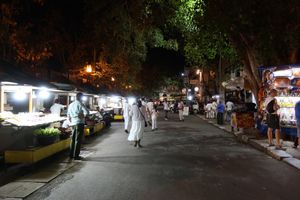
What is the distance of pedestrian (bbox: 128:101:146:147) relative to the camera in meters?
14.7

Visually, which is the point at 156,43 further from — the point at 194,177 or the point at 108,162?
the point at 194,177

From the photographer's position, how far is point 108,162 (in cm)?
1100

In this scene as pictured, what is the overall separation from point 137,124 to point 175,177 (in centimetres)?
629

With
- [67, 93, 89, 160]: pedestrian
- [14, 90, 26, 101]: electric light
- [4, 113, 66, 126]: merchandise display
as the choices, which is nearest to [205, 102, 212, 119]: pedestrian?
[14, 90, 26, 101]: electric light

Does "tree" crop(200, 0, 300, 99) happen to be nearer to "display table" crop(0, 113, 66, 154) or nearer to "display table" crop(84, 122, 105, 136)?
"display table" crop(84, 122, 105, 136)

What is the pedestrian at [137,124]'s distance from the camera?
14.7m

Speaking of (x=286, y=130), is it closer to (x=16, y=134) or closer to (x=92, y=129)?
(x=92, y=129)

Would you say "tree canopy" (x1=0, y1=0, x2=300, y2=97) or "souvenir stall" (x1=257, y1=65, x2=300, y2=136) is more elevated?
"tree canopy" (x1=0, y1=0, x2=300, y2=97)

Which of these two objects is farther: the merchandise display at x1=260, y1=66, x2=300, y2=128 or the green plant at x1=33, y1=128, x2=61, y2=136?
the merchandise display at x1=260, y1=66, x2=300, y2=128

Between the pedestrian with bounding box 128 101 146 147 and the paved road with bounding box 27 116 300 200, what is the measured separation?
3.01 ft

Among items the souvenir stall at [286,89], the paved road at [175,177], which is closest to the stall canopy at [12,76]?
the paved road at [175,177]

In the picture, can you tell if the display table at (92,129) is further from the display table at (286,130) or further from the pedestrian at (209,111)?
the pedestrian at (209,111)

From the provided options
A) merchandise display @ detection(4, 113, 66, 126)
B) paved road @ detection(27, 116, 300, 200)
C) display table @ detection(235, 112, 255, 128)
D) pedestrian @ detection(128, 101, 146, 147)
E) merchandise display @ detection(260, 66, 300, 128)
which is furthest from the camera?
display table @ detection(235, 112, 255, 128)

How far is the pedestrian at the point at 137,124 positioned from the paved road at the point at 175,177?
918 millimetres
